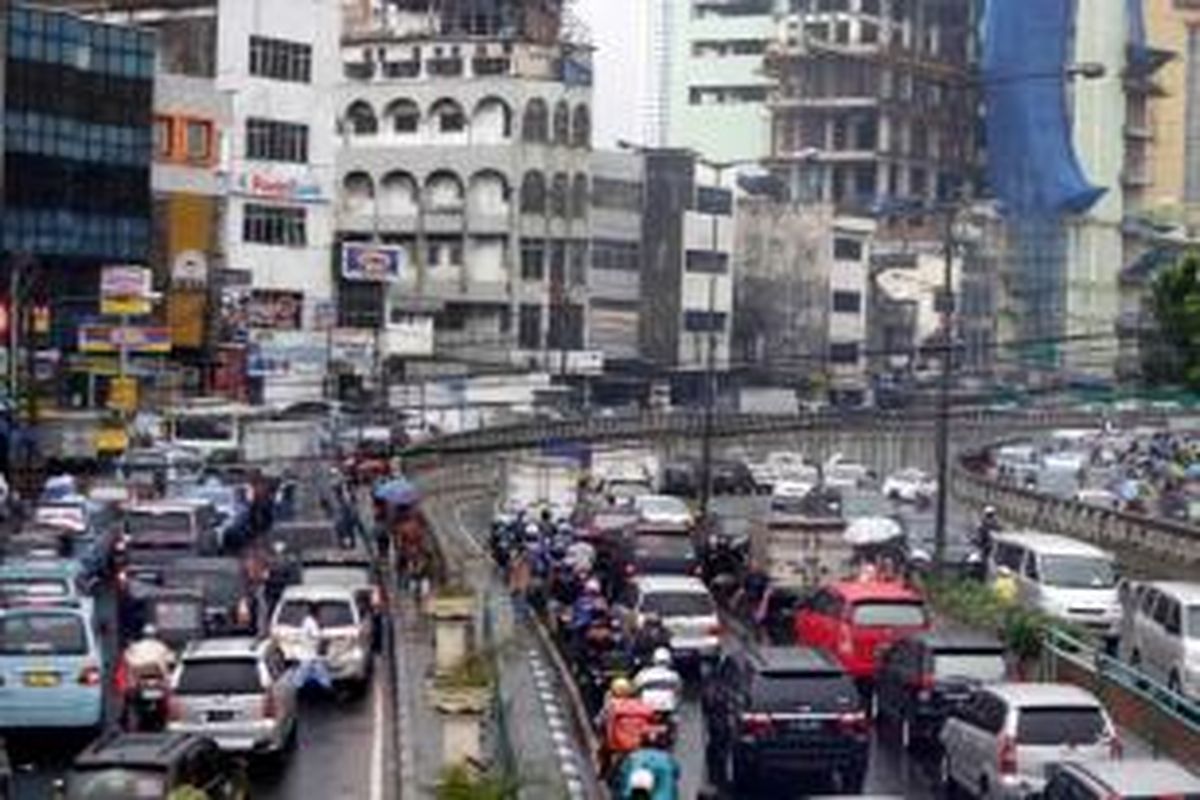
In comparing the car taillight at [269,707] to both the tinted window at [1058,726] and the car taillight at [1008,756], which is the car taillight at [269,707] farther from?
the tinted window at [1058,726]

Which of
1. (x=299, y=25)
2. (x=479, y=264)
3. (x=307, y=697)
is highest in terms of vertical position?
(x=299, y=25)

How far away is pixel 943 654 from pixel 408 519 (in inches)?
768

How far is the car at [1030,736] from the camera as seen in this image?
24.8m

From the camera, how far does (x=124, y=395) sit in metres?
72.4

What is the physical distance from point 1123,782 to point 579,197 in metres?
101

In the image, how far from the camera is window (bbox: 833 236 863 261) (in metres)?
143

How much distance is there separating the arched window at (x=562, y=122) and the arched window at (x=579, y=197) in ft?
6.19

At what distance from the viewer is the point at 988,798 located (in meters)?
25.6

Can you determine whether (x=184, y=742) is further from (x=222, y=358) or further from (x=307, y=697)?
(x=222, y=358)

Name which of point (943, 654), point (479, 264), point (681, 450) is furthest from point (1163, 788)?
point (479, 264)

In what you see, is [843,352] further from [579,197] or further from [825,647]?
[825,647]

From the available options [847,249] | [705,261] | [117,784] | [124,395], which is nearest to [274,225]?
[124,395]

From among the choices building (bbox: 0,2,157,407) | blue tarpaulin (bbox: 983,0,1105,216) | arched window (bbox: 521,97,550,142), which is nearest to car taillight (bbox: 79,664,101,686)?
building (bbox: 0,2,157,407)

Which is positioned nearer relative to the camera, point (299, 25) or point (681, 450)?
point (681, 450)
